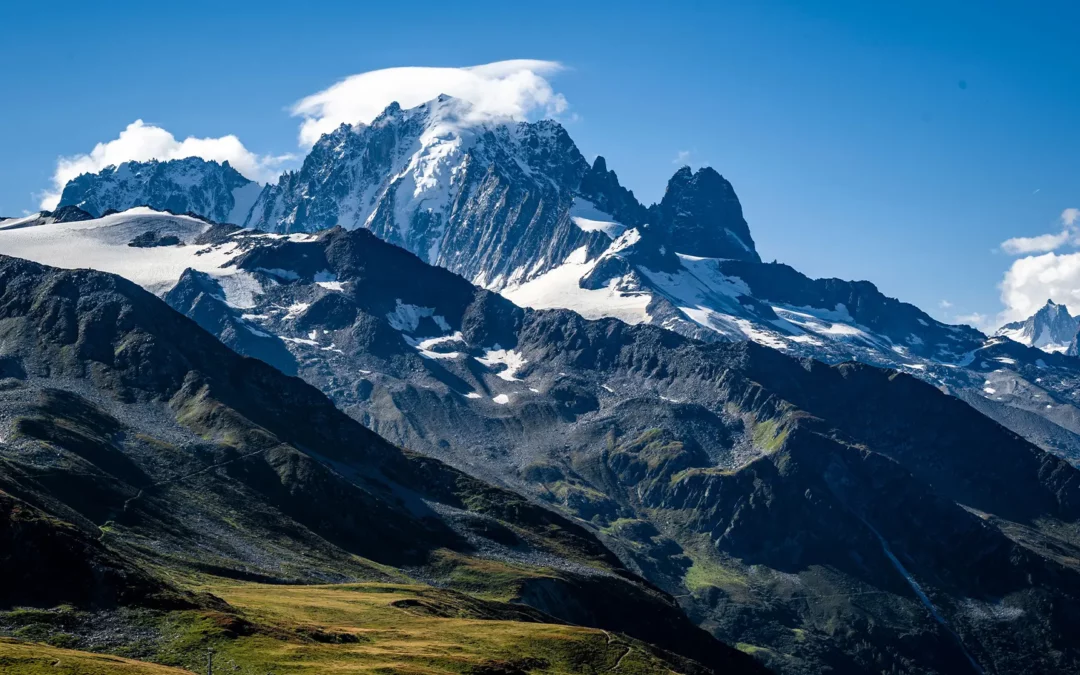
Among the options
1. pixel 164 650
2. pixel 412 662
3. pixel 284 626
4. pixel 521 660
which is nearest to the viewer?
pixel 164 650

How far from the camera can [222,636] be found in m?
161

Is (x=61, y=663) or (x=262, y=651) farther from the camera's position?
(x=262, y=651)

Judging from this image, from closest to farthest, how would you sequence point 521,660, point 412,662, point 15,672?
1. point 15,672
2. point 412,662
3. point 521,660

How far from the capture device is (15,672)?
4993 inches

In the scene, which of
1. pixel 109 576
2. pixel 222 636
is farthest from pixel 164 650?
pixel 109 576

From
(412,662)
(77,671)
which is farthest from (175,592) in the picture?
(77,671)

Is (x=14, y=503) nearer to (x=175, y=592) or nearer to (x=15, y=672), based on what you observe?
(x=175, y=592)

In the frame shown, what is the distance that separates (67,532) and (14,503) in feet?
35.0

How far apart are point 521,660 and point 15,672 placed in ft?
274

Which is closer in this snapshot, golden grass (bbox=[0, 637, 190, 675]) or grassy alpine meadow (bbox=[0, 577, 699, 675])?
golden grass (bbox=[0, 637, 190, 675])

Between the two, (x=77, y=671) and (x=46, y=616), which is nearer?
(x=77, y=671)

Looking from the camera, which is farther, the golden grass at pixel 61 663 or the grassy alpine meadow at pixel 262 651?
the grassy alpine meadow at pixel 262 651

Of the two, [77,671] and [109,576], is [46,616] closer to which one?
[109,576]

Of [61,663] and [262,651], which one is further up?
[61,663]
